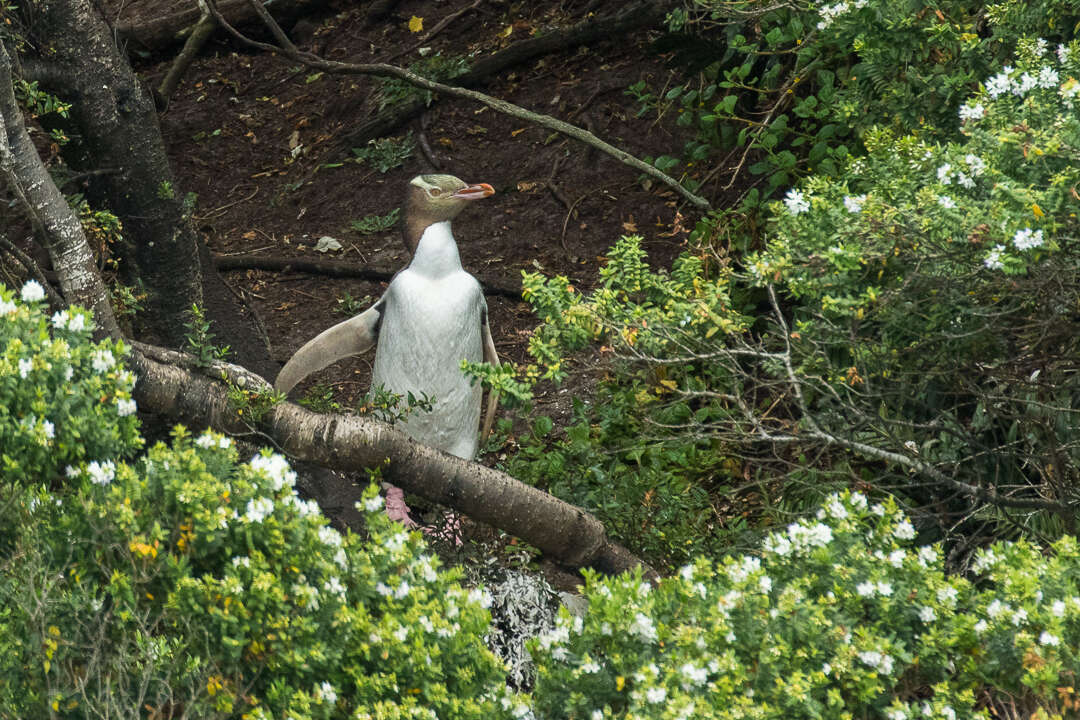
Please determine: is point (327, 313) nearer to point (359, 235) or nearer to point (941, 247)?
point (359, 235)

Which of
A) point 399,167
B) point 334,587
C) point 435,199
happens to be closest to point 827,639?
point 334,587

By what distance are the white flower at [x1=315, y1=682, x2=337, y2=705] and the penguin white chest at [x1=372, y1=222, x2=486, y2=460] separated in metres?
2.29

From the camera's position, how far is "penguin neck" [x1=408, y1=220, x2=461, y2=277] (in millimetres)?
5145

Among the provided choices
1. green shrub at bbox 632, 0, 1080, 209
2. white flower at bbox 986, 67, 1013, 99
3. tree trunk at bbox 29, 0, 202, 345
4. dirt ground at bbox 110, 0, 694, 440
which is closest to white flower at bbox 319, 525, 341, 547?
white flower at bbox 986, 67, 1013, 99

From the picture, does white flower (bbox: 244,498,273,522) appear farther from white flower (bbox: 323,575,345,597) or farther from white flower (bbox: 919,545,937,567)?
white flower (bbox: 919,545,937,567)

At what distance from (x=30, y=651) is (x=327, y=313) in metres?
5.03

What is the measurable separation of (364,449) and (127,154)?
5.93 ft

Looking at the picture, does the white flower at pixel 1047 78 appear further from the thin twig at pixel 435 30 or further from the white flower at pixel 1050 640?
the thin twig at pixel 435 30


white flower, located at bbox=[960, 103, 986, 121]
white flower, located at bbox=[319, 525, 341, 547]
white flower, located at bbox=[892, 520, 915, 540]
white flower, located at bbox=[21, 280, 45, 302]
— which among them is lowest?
white flower, located at bbox=[892, 520, 915, 540]

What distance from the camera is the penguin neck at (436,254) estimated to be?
203 inches

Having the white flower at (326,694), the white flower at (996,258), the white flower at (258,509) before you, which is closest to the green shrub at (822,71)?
the white flower at (996,258)

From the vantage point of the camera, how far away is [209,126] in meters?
9.81

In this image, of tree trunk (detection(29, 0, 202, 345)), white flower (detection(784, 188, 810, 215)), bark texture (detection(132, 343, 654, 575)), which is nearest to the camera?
white flower (detection(784, 188, 810, 215))

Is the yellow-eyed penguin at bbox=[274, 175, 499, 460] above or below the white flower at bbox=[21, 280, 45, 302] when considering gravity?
below
